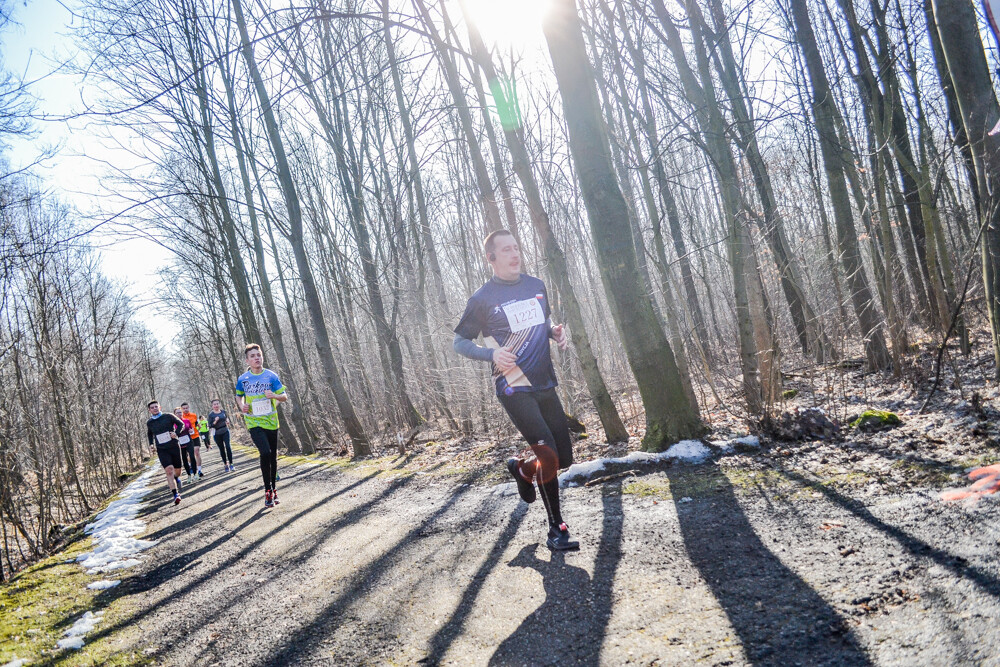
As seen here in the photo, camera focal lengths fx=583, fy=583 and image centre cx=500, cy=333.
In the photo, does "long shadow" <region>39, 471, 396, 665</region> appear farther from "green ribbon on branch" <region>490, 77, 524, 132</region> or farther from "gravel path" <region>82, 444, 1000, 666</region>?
"green ribbon on branch" <region>490, 77, 524, 132</region>

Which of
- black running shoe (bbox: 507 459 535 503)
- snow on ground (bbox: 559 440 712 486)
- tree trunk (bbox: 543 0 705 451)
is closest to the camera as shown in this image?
black running shoe (bbox: 507 459 535 503)

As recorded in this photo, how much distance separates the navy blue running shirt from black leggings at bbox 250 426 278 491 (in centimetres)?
446

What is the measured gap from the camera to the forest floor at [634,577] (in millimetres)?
2225

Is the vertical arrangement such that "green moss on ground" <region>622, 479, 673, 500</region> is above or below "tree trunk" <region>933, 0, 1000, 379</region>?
below

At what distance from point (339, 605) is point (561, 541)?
1375mm

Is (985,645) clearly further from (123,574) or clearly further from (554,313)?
(554,313)

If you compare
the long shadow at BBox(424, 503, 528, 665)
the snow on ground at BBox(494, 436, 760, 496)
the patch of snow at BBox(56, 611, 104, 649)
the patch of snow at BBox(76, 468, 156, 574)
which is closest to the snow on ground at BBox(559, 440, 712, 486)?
the snow on ground at BBox(494, 436, 760, 496)

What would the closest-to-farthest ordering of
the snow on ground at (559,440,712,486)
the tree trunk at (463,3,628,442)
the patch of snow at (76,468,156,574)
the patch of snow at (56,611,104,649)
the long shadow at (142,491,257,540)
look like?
the patch of snow at (56,611,104,649)
the snow on ground at (559,440,712,486)
the patch of snow at (76,468,156,574)
the tree trunk at (463,3,628,442)
the long shadow at (142,491,257,540)

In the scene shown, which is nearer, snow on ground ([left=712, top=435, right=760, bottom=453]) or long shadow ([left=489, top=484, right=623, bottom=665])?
long shadow ([left=489, top=484, right=623, bottom=665])

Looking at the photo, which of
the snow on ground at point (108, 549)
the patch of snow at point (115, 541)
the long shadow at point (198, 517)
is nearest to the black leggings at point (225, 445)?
the snow on ground at point (108, 549)

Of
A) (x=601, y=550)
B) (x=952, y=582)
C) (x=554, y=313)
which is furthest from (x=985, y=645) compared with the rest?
(x=554, y=313)

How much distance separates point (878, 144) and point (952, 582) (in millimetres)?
7551

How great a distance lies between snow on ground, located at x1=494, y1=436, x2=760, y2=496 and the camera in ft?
16.7

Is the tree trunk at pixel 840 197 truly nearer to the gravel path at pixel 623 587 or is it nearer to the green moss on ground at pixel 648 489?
the gravel path at pixel 623 587
